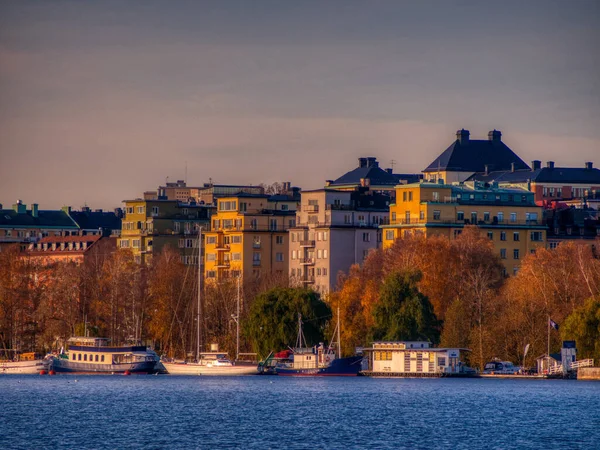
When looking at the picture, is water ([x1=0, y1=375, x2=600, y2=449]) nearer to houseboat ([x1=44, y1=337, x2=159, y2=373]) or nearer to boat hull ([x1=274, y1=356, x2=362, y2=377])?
boat hull ([x1=274, y1=356, x2=362, y2=377])

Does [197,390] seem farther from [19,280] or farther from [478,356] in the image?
[19,280]

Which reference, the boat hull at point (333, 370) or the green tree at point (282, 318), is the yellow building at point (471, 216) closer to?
the green tree at point (282, 318)

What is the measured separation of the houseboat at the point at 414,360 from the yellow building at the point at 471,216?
23.9 m

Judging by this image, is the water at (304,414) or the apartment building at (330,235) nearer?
the water at (304,414)

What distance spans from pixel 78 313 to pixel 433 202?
41050 mm

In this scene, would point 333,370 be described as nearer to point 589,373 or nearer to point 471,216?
point 589,373

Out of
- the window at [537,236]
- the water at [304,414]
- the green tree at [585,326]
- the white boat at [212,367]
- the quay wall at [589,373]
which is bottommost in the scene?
the water at [304,414]

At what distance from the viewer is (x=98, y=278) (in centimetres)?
18950

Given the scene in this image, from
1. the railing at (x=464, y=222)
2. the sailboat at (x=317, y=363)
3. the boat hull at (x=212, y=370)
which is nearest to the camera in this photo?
the sailboat at (x=317, y=363)

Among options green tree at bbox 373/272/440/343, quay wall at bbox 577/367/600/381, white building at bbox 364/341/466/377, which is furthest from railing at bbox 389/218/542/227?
quay wall at bbox 577/367/600/381

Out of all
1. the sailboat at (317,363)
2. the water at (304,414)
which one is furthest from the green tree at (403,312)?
the sailboat at (317,363)

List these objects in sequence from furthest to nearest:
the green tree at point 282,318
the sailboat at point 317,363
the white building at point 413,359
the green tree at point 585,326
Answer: the green tree at point 282,318 < the sailboat at point 317,363 < the white building at point 413,359 < the green tree at point 585,326

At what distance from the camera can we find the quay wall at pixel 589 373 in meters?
142

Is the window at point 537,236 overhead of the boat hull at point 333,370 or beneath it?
overhead
